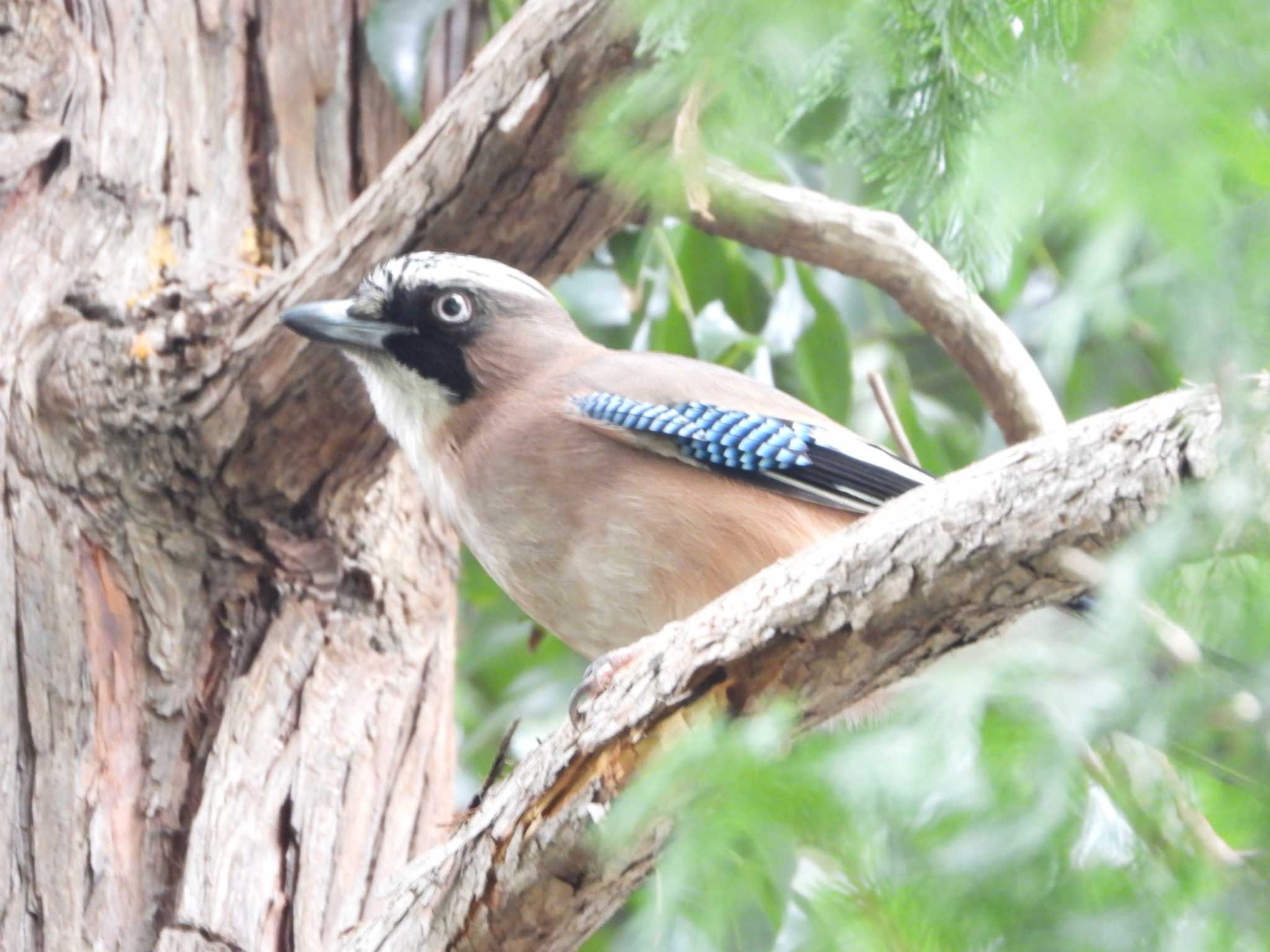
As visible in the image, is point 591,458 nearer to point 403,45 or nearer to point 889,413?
point 889,413

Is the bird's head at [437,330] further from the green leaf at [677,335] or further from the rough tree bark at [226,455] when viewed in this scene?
the green leaf at [677,335]

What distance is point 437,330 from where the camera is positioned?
3.49 meters

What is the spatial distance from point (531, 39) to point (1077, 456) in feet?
5.08

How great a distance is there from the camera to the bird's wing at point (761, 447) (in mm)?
3119

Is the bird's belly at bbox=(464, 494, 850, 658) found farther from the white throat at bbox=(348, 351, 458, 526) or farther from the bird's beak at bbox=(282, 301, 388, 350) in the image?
the bird's beak at bbox=(282, 301, 388, 350)

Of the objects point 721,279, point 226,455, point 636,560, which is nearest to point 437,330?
point 226,455

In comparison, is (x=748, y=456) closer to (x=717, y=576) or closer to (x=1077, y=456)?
(x=717, y=576)

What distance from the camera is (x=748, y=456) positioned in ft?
10.3

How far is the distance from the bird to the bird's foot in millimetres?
735

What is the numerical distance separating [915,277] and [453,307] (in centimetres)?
104

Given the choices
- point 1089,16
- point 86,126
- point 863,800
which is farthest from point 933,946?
point 86,126

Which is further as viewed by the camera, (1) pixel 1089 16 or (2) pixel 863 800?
(1) pixel 1089 16

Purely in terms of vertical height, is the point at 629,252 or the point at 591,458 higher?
the point at 629,252

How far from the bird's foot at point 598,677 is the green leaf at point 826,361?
1770mm
